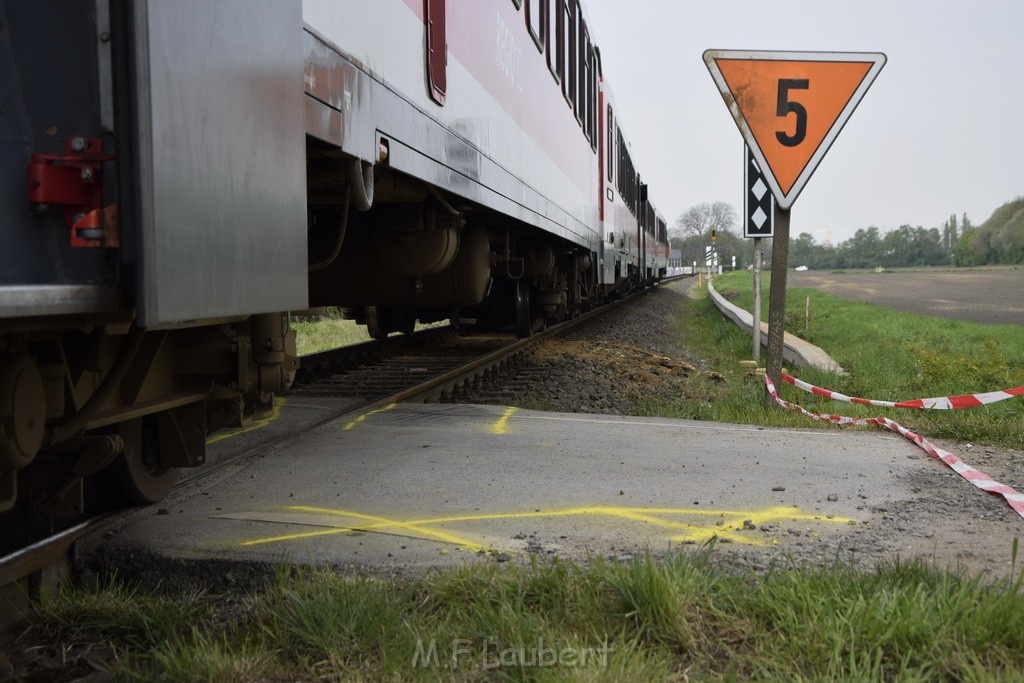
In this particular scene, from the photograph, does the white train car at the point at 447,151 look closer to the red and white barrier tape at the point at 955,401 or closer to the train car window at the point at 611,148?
the train car window at the point at 611,148

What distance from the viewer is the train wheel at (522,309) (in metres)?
11.2

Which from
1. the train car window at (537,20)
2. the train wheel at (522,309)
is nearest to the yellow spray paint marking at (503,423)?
the train car window at (537,20)

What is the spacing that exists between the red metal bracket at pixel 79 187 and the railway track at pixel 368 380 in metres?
1.28

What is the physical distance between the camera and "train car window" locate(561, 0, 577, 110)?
31.6ft

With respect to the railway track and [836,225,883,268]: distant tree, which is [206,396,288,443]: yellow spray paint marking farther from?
[836,225,883,268]: distant tree

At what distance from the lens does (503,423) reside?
5.45 meters

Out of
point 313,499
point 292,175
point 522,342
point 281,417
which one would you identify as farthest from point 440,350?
point 292,175

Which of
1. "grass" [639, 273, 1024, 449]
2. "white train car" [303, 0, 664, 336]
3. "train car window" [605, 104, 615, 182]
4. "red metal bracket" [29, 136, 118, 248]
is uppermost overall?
"train car window" [605, 104, 615, 182]

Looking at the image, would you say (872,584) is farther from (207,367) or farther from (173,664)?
(207,367)

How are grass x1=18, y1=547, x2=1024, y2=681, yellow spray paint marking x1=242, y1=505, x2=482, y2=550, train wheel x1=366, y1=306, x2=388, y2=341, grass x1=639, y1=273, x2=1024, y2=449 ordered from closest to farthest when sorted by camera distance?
grass x1=18, y1=547, x2=1024, y2=681, yellow spray paint marking x1=242, y1=505, x2=482, y2=550, grass x1=639, y1=273, x2=1024, y2=449, train wheel x1=366, y1=306, x2=388, y2=341

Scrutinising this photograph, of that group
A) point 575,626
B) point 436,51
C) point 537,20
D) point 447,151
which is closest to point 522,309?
point 537,20

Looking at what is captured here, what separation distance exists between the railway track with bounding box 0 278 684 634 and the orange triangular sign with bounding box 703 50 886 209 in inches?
116

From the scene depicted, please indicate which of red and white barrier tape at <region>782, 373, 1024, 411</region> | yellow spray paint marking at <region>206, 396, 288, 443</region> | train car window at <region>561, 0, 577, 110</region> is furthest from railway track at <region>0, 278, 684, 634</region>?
red and white barrier tape at <region>782, 373, 1024, 411</region>

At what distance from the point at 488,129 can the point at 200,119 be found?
3.57m
